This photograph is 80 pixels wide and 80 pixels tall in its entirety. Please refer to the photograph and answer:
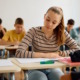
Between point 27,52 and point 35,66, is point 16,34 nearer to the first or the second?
point 27,52

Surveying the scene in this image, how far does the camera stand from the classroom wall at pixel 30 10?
6550 millimetres

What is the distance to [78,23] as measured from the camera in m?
7.39

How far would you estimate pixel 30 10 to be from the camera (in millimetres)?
6883

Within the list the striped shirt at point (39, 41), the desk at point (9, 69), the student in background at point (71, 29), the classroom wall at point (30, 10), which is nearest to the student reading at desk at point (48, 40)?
the striped shirt at point (39, 41)

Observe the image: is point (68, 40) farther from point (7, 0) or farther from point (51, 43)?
point (7, 0)

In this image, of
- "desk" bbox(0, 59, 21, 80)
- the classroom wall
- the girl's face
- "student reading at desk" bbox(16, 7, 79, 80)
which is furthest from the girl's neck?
the classroom wall

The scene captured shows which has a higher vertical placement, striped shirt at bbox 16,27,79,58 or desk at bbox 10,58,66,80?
striped shirt at bbox 16,27,79,58

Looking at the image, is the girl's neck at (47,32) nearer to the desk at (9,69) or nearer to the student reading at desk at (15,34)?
the desk at (9,69)

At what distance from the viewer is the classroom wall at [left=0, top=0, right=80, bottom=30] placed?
6550 millimetres

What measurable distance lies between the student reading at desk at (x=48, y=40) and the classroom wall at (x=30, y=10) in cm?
437

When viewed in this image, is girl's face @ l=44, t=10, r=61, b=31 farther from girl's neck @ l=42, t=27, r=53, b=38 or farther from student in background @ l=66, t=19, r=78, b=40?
student in background @ l=66, t=19, r=78, b=40

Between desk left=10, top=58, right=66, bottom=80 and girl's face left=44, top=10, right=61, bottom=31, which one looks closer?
desk left=10, top=58, right=66, bottom=80

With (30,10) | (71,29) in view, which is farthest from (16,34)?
(30,10)

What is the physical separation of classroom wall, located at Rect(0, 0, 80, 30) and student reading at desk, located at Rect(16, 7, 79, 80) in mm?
4365
